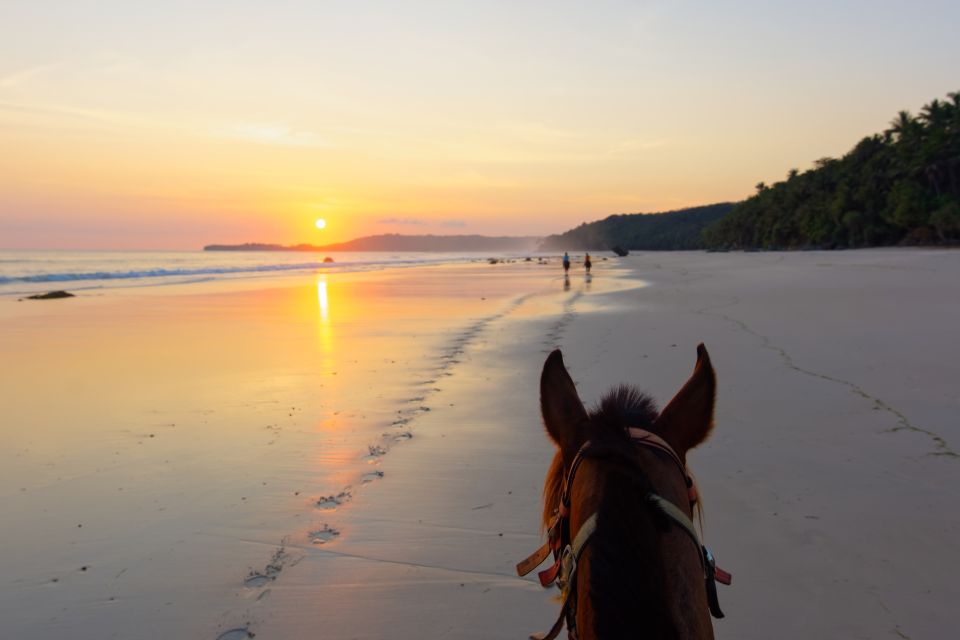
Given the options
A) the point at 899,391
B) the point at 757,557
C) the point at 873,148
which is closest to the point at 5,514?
the point at 757,557

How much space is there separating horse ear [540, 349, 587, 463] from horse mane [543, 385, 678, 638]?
18cm

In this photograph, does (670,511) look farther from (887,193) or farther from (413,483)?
(887,193)

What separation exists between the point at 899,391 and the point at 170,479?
7697 mm

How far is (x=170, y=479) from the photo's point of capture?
5.45m

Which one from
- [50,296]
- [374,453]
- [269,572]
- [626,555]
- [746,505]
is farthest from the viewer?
[50,296]

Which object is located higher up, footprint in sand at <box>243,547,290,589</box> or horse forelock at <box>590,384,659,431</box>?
horse forelock at <box>590,384,659,431</box>

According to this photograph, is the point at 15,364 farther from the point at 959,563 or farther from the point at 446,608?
the point at 959,563

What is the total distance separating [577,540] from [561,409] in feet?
1.70

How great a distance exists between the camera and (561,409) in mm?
1770

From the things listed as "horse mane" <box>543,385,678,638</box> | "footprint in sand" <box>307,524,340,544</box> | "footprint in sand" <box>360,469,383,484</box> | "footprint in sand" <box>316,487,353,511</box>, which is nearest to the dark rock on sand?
"footprint in sand" <box>360,469,383,484</box>

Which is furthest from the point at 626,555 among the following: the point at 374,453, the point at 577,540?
the point at 374,453

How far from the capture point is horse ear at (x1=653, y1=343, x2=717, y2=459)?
1.83 meters

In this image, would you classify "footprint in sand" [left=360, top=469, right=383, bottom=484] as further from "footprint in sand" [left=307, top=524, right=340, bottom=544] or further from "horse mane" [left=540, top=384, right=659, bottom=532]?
"horse mane" [left=540, top=384, right=659, bottom=532]

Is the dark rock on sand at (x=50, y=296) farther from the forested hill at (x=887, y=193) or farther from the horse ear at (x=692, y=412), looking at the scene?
the forested hill at (x=887, y=193)
